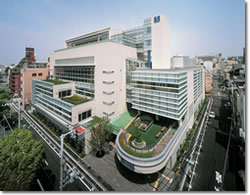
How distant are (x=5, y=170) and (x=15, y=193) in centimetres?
236

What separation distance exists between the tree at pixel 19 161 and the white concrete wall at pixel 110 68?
13.9 meters

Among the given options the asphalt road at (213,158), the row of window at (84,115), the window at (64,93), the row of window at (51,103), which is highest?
the window at (64,93)

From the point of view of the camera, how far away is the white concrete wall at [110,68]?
2428 centimetres

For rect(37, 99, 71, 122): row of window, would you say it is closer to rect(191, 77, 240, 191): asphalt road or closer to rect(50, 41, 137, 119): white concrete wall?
rect(50, 41, 137, 119): white concrete wall

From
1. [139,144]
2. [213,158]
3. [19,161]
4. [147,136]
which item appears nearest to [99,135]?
[139,144]

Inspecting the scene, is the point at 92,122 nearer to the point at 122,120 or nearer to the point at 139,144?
the point at 122,120

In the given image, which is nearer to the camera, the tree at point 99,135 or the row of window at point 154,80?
the row of window at point 154,80

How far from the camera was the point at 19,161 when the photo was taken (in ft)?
37.2

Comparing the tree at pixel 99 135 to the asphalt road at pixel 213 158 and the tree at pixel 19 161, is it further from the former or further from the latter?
the asphalt road at pixel 213 158

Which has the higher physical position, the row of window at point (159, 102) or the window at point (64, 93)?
the window at point (64, 93)

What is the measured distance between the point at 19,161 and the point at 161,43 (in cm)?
2774

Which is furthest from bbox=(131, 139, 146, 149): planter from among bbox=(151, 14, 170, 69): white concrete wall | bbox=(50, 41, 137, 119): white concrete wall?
bbox=(151, 14, 170, 69): white concrete wall

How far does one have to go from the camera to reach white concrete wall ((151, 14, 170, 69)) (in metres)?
24.9

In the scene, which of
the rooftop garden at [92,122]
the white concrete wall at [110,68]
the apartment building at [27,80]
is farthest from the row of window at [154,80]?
the apartment building at [27,80]
